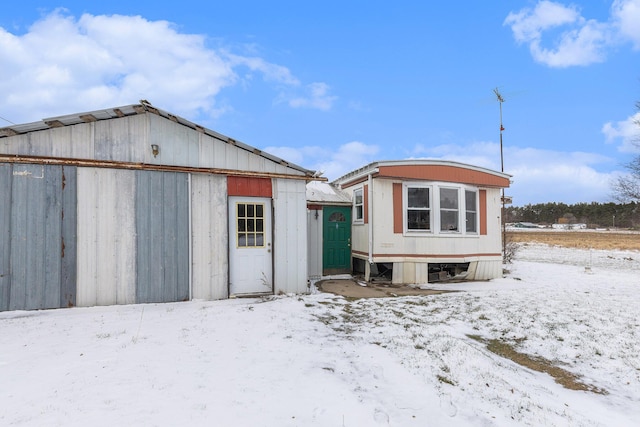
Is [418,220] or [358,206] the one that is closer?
[418,220]

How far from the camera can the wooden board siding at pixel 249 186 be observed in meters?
7.66

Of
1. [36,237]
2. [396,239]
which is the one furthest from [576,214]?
[36,237]

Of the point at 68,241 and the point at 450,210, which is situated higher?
Answer: the point at 450,210

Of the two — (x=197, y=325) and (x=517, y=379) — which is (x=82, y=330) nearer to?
(x=197, y=325)

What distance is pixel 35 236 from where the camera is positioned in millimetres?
6242

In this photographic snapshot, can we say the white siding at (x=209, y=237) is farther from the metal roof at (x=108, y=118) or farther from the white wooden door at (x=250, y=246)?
the metal roof at (x=108, y=118)

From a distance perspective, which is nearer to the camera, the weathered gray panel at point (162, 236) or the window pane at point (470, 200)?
the weathered gray panel at point (162, 236)

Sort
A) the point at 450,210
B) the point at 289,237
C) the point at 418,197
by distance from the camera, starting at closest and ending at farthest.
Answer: the point at 289,237, the point at 418,197, the point at 450,210

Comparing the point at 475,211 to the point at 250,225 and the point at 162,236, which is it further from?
the point at 162,236

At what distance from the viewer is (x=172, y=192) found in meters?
7.16

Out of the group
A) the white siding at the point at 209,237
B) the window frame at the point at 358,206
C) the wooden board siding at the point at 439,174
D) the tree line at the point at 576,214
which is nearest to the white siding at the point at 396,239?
the wooden board siding at the point at 439,174

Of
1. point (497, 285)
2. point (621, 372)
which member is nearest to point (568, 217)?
point (497, 285)

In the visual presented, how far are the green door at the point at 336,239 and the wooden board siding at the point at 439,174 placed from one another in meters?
2.20

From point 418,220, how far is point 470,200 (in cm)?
200
